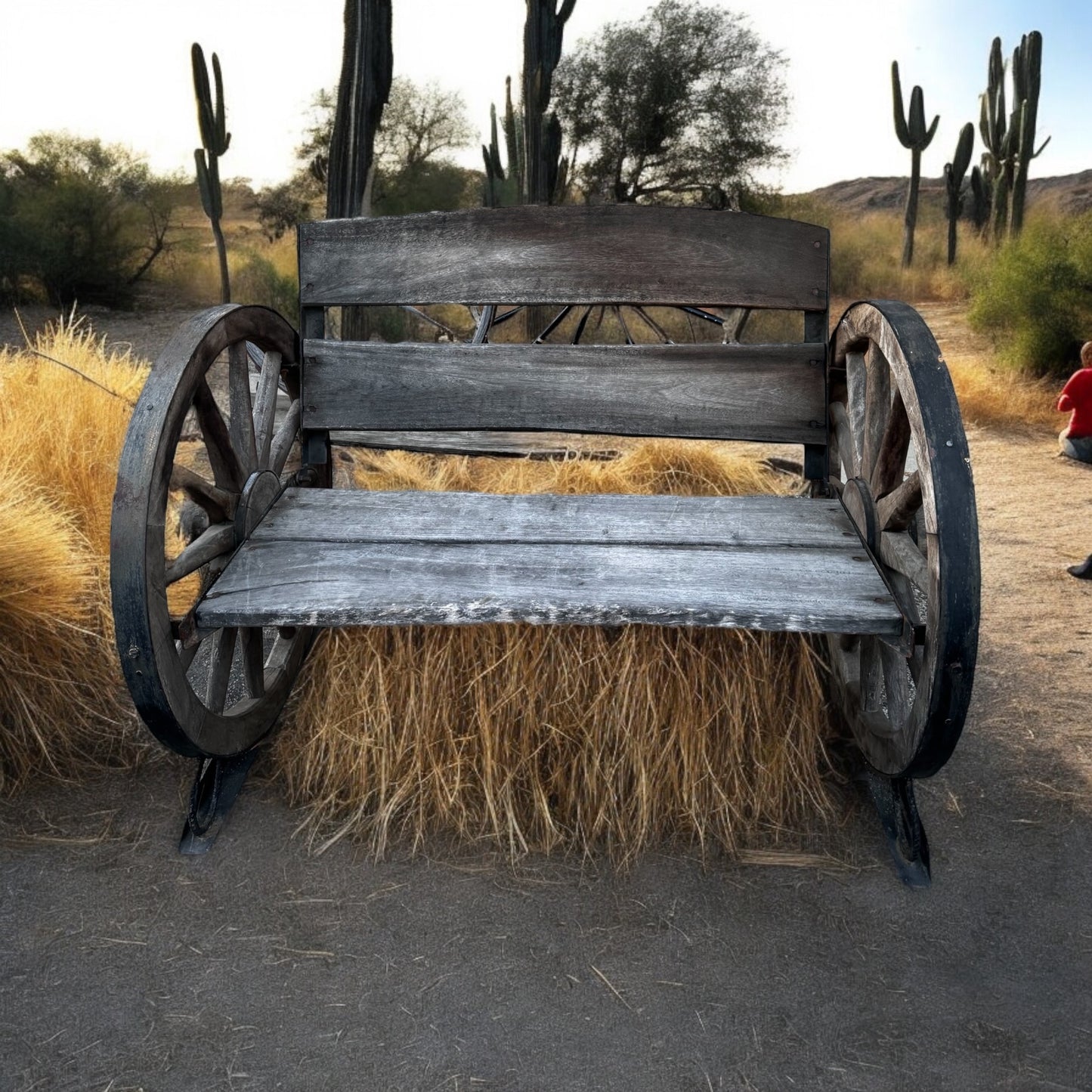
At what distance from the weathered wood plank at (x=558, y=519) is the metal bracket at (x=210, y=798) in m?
0.55

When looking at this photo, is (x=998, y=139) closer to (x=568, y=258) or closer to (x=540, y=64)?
(x=540, y=64)

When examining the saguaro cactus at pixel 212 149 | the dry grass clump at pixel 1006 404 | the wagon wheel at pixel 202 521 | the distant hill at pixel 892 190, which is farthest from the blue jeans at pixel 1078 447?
the distant hill at pixel 892 190

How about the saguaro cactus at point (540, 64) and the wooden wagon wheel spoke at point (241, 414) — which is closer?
the wooden wagon wheel spoke at point (241, 414)

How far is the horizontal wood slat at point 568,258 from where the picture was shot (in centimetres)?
269

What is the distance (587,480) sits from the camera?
10.4 feet

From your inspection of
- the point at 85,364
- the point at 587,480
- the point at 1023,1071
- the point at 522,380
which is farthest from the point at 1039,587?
the point at 85,364

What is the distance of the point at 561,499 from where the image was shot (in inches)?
97.0

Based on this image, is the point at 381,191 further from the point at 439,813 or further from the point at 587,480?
the point at 439,813

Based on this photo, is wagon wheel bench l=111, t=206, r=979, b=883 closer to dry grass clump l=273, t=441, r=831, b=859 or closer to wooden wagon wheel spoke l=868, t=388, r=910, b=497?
wooden wagon wheel spoke l=868, t=388, r=910, b=497

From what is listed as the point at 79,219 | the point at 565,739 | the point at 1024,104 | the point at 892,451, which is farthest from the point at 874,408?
the point at 1024,104

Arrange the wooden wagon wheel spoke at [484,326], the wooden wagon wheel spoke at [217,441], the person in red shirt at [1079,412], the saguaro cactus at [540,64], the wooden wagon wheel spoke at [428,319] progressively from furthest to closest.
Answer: the saguaro cactus at [540,64]
the person in red shirt at [1079,412]
the wooden wagon wheel spoke at [428,319]
the wooden wagon wheel spoke at [484,326]
the wooden wagon wheel spoke at [217,441]

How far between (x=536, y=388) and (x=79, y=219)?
477 inches

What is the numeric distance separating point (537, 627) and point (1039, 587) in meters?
2.64

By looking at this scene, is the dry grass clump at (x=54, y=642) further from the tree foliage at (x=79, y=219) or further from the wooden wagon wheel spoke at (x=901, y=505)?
the tree foliage at (x=79, y=219)
